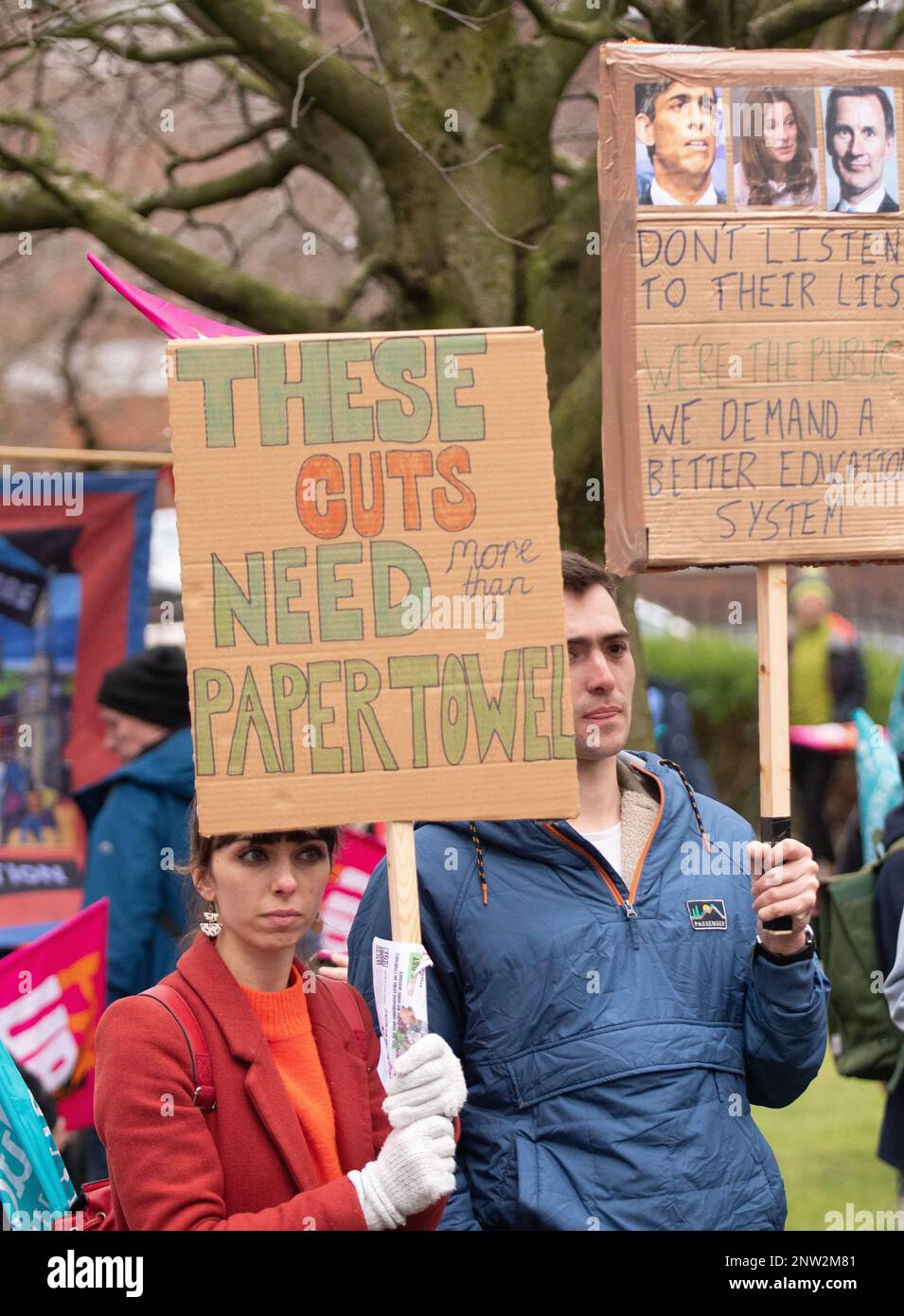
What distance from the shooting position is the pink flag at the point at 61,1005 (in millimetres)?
Answer: 4277

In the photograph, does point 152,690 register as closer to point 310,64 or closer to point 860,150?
point 310,64

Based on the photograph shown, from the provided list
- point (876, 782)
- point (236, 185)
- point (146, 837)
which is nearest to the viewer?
point (146, 837)

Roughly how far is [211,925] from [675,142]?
1.53 metres

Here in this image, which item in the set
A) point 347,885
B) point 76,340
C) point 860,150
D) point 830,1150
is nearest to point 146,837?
point 347,885

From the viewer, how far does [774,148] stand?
3.15 meters

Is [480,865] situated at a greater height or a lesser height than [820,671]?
lesser

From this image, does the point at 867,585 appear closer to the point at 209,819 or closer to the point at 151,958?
the point at 151,958

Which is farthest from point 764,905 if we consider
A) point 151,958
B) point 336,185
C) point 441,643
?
point 336,185

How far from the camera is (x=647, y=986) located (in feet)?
10.0

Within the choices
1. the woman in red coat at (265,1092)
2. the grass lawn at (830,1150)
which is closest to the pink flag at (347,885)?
the grass lawn at (830,1150)

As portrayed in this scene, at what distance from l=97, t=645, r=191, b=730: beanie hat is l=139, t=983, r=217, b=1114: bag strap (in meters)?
2.77

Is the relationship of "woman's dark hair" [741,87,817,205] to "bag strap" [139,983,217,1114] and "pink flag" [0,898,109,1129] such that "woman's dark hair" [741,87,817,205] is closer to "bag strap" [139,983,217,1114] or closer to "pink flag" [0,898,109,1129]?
"bag strap" [139,983,217,1114]

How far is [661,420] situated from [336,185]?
12.4 ft

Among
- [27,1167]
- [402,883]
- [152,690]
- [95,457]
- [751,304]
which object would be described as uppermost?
[95,457]
